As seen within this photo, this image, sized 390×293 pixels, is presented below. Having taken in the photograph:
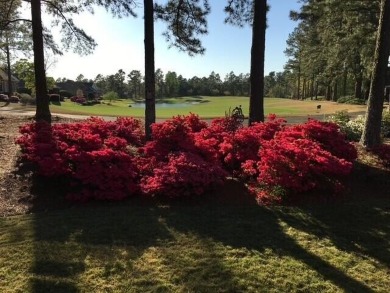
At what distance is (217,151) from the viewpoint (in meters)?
9.85

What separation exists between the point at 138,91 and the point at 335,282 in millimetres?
125328

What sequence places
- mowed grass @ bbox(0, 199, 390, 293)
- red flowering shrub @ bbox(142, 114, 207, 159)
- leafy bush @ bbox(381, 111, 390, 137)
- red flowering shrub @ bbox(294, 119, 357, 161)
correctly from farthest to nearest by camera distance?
leafy bush @ bbox(381, 111, 390, 137) < red flowering shrub @ bbox(142, 114, 207, 159) < red flowering shrub @ bbox(294, 119, 357, 161) < mowed grass @ bbox(0, 199, 390, 293)

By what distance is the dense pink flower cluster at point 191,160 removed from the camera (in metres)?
7.77

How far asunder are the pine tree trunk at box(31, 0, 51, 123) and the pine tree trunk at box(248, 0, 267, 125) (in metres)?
7.62

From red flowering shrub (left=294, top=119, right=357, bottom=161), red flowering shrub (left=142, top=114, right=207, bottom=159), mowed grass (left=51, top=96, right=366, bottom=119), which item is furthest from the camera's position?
mowed grass (left=51, top=96, right=366, bottom=119)

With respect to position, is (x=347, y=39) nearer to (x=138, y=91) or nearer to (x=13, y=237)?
(x=13, y=237)

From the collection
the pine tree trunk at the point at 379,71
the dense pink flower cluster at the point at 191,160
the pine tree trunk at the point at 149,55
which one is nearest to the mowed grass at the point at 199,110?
the pine tree trunk at the point at 149,55

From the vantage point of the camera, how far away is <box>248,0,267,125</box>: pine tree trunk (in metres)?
11.8

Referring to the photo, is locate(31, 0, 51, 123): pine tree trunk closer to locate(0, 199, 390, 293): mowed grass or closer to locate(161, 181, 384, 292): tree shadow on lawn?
locate(0, 199, 390, 293): mowed grass

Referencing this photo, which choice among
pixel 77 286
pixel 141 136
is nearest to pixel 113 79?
pixel 141 136

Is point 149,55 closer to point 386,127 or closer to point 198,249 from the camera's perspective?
point 198,249

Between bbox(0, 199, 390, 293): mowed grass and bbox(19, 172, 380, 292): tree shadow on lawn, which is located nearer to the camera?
bbox(0, 199, 390, 293): mowed grass

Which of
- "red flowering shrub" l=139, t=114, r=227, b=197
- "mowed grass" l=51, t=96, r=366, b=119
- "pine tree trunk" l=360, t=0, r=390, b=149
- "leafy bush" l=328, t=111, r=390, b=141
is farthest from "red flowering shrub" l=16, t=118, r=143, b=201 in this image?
"mowed grass" l=51, t=96, r=366, b=119

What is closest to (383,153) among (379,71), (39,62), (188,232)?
(379,71)
